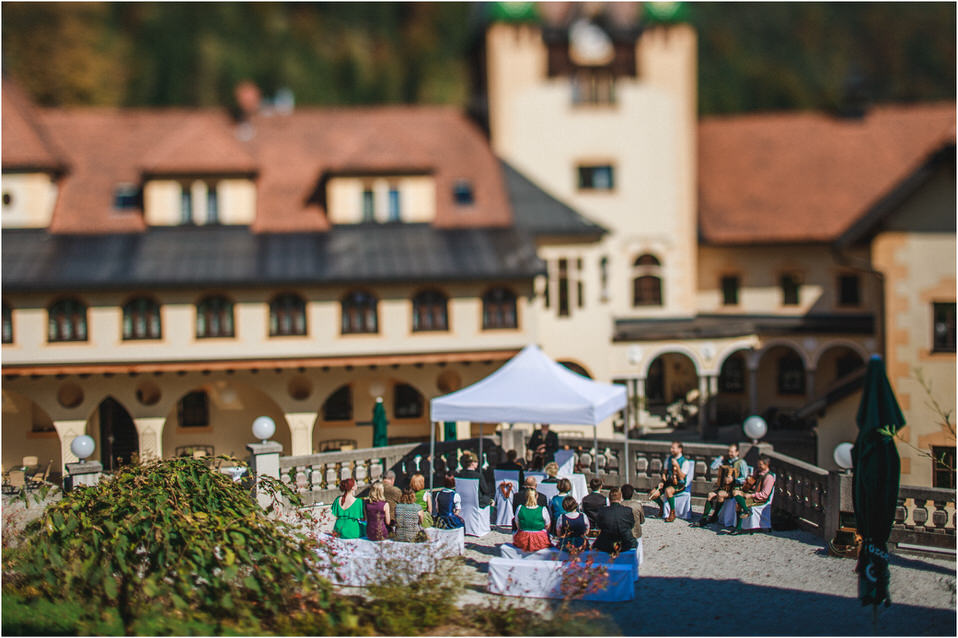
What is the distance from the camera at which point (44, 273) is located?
2614 cm

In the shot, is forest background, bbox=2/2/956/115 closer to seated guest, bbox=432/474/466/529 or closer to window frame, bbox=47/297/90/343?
window frame, bbox=47/297/90/343

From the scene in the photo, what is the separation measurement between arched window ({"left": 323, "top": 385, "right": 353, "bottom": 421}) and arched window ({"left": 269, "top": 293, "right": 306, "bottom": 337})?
2.88 meters

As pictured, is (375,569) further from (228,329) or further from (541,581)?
(228,329)

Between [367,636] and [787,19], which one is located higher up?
[787,19]

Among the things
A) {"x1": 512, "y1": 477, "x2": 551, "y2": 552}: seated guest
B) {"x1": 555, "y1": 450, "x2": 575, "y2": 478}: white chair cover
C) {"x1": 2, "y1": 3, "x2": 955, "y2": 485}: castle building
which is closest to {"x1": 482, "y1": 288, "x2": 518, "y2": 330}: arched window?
{"x1": 2, "y1": 3, "x2": 955, "y2": 485}: castle building

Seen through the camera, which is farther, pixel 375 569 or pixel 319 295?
pixel 319 295

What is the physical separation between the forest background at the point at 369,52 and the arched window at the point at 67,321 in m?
15.0

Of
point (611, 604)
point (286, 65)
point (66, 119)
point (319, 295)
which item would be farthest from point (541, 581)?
point (286, 65)

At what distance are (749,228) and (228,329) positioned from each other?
657 inches

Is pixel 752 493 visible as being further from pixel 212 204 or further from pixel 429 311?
pixel 212 204

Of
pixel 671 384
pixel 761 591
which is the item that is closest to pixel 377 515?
pixel 761 591

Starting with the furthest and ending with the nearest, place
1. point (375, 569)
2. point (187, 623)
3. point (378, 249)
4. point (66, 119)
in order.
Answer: point (66, 119)
point (378, 249)
point (375, 569)
point (187, 623)

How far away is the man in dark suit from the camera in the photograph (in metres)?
19.6

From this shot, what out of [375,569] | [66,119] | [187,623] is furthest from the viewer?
[66,119]
